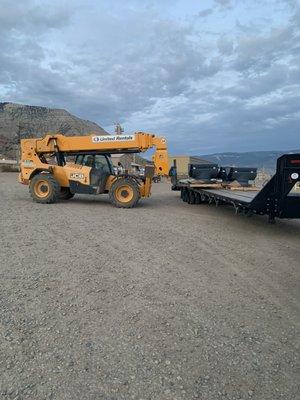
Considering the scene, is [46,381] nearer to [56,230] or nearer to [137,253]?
[137,253]

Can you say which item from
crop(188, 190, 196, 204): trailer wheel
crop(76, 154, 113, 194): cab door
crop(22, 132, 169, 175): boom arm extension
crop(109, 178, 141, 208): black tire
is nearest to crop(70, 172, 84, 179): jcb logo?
crop(76, 154, 113, 194): cab door

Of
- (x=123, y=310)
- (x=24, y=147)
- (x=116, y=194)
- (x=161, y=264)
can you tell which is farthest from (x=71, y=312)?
(x=24, y=147)

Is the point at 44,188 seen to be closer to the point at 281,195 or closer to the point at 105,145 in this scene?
the point at 105,145

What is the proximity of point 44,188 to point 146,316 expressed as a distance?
1100 cm

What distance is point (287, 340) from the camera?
4504 mm

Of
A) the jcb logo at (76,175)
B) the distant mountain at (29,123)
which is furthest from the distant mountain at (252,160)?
the distant mountain at (29,123)

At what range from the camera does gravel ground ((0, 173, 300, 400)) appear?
3684mm

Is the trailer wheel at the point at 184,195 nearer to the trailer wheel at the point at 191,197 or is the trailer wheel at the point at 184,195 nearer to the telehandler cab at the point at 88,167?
the trailer wheel at the point at 191,197

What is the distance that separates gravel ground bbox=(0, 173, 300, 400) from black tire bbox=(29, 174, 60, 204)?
540 cm

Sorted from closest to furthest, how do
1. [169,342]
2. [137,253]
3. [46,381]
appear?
1. [46,381]
2. [169,342]
3. [137,253]

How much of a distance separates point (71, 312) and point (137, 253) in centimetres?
294

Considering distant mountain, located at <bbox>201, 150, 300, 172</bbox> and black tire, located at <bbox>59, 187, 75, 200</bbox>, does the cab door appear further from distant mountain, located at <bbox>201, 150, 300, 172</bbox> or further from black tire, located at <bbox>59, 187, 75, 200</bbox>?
distant mountain, located at <bbox>201, 150, 300, 172</bbox>

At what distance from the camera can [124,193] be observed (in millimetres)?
14977

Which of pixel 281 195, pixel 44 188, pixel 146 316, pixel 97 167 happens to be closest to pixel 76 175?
pixel 97 167
